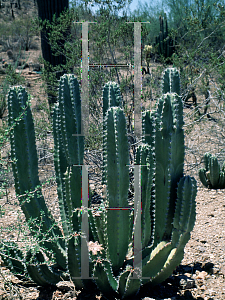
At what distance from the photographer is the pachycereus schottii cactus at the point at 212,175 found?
16.3 feet

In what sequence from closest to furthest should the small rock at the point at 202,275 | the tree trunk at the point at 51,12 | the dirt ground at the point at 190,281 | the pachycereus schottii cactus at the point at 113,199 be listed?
1. the pachycereus schottii cactus at the point at 113,199
2. the dirt ground at the point at 190,281
3. the small rock at the point at 202,275
4. the tree trunk at the point at 51,12

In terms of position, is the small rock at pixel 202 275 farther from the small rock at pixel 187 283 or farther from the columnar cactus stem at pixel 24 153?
the columnar cactus stem at pixel 24 153

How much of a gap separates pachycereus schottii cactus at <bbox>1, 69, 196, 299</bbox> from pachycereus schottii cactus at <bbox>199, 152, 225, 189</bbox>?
2525 millimetres

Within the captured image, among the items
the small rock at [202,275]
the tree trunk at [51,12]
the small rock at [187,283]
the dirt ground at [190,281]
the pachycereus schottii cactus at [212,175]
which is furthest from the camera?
the tree trunk at [51,12]

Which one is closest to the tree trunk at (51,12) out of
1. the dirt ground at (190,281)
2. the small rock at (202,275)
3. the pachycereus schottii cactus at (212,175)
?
the pachycereus schottii cactus at (212,175)

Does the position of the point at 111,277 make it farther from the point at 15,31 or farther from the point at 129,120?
the point at 15,31

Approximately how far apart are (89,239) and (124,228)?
0.31m

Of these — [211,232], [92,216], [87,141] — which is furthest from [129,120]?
[92,216]

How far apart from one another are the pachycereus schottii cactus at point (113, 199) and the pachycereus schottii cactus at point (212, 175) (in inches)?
99.4

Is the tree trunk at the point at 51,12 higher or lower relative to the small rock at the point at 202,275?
higher

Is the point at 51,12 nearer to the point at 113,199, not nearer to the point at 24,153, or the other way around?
the point at 24,153

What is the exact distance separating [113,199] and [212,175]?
3011 millimetres

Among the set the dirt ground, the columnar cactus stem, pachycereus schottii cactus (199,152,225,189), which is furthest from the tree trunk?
the dirt ground

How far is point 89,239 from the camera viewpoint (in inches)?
103
